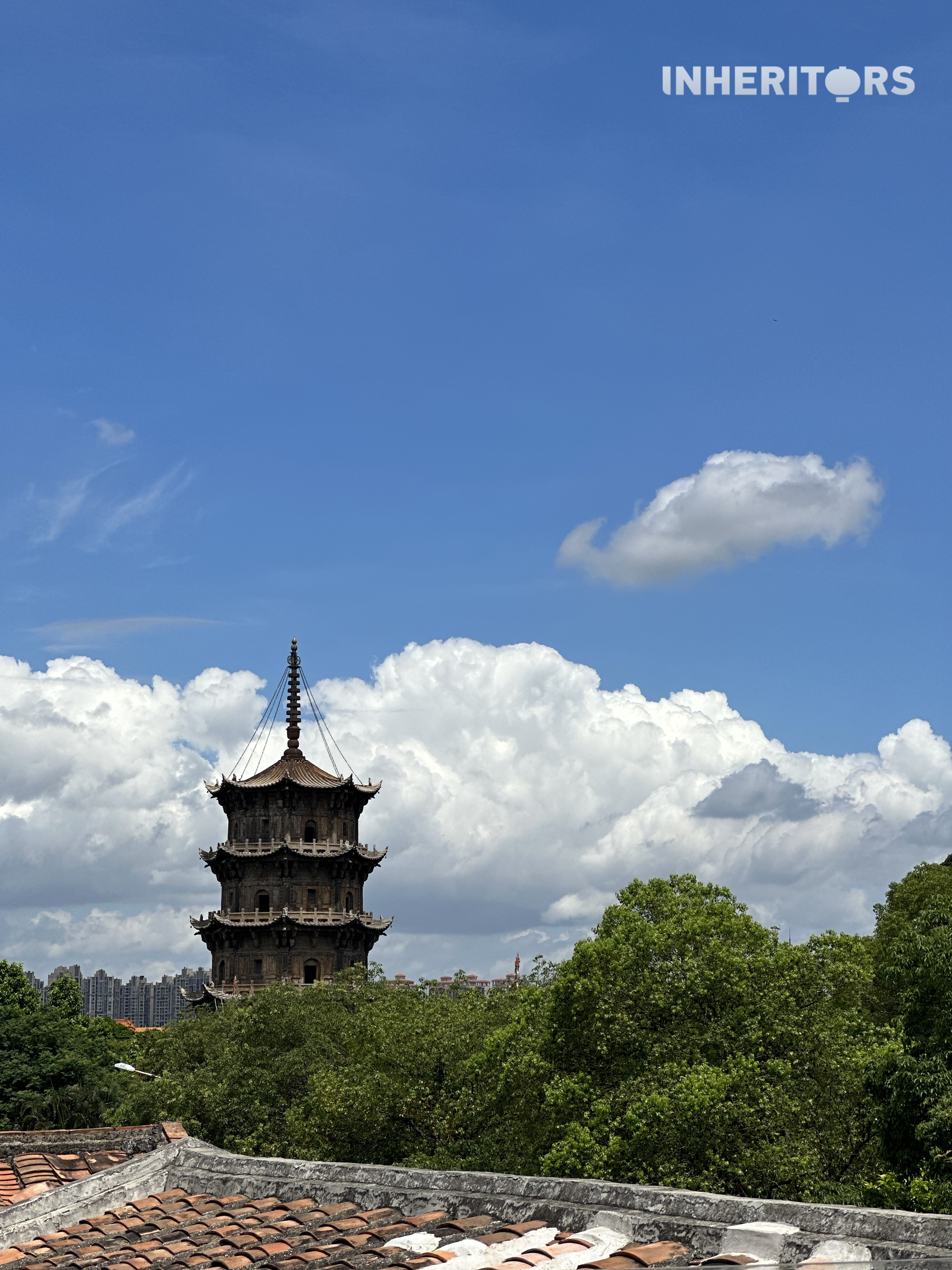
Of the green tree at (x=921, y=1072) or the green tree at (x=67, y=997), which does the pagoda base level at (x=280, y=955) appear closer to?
the green tree at (x=67, y=997)

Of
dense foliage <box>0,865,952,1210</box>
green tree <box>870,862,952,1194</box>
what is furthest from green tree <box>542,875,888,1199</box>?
green tree <box>870,862,952,1194</box>

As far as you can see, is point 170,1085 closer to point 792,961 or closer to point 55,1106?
point 55,1106

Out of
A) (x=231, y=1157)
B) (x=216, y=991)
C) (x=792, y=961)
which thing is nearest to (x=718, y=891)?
(x=792, y=961)

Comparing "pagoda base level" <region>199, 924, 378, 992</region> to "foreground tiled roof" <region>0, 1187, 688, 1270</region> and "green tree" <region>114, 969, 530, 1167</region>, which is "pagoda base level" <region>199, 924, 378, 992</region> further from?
"foreground tiled roof" <region>0, 1187, 688, 1270</region>

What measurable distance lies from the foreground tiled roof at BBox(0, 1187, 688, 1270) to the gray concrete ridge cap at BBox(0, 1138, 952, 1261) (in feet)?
0.35

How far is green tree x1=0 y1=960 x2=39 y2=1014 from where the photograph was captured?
69312 millimetres

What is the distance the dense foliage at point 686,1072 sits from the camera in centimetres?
2466

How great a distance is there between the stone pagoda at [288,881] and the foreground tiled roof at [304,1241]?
64.6 m

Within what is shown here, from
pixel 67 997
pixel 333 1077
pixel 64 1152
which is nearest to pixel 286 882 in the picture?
pixel 67 997

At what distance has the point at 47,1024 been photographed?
198ft

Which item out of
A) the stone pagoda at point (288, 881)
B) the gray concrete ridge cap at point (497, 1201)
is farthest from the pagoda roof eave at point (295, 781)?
the gray concrete ridge cap at point (497, 1201)

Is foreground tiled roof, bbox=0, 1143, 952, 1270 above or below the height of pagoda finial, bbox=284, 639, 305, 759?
below

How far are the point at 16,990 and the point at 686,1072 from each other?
182 ft

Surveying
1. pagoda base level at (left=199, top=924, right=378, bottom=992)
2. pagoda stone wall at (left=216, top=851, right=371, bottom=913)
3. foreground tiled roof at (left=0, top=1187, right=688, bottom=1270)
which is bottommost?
foreground tiled roof at (left=0, top=1187, right=688, bottom=1270)
